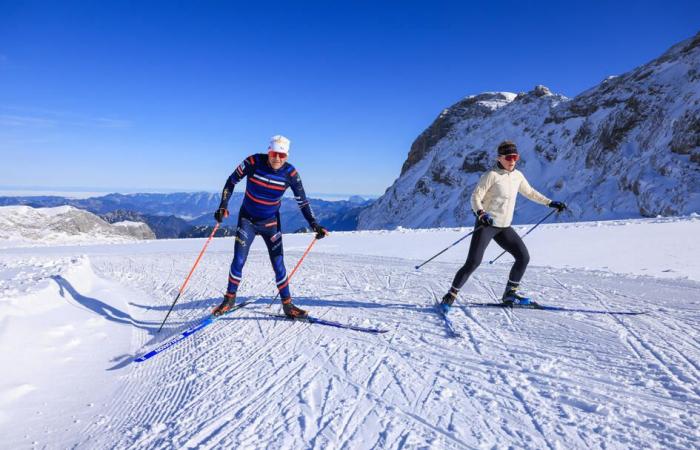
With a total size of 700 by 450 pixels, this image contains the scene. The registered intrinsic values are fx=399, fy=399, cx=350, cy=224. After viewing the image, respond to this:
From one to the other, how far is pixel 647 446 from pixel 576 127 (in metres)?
57.8

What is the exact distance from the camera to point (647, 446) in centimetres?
254

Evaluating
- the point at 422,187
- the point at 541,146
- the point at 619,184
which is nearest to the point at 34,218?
the point at 422,187

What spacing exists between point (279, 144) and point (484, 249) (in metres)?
3.08

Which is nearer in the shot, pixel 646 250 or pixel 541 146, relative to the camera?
pixel 646 250

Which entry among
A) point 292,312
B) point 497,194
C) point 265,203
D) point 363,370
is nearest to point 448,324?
point 363,370

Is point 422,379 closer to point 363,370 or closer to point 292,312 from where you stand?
point 363,370

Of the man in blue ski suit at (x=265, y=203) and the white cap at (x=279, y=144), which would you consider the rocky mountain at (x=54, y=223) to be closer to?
the man in blue ski suit at (x=265, y=203)

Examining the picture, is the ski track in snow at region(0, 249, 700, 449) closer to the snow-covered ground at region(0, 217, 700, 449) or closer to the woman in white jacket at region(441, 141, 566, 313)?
the snow-covered ground at region(0, 217, 700, 449)

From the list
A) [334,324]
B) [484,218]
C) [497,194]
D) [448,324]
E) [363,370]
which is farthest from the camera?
[497,194]

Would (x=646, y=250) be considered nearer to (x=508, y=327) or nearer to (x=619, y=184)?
(x=508, y=327)

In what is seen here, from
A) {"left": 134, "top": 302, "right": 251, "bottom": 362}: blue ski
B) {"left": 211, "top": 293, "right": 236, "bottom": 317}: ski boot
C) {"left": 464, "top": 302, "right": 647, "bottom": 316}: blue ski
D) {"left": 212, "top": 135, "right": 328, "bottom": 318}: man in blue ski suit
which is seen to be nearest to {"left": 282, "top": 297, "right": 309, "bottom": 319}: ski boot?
{"left": 212, "top": 135, "right": 328, "bottom": 318}: man in blue ski suit

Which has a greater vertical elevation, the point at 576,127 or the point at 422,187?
the point at 576,127

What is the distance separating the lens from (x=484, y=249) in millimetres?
5430

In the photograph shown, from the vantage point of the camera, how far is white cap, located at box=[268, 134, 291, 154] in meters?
5.15
